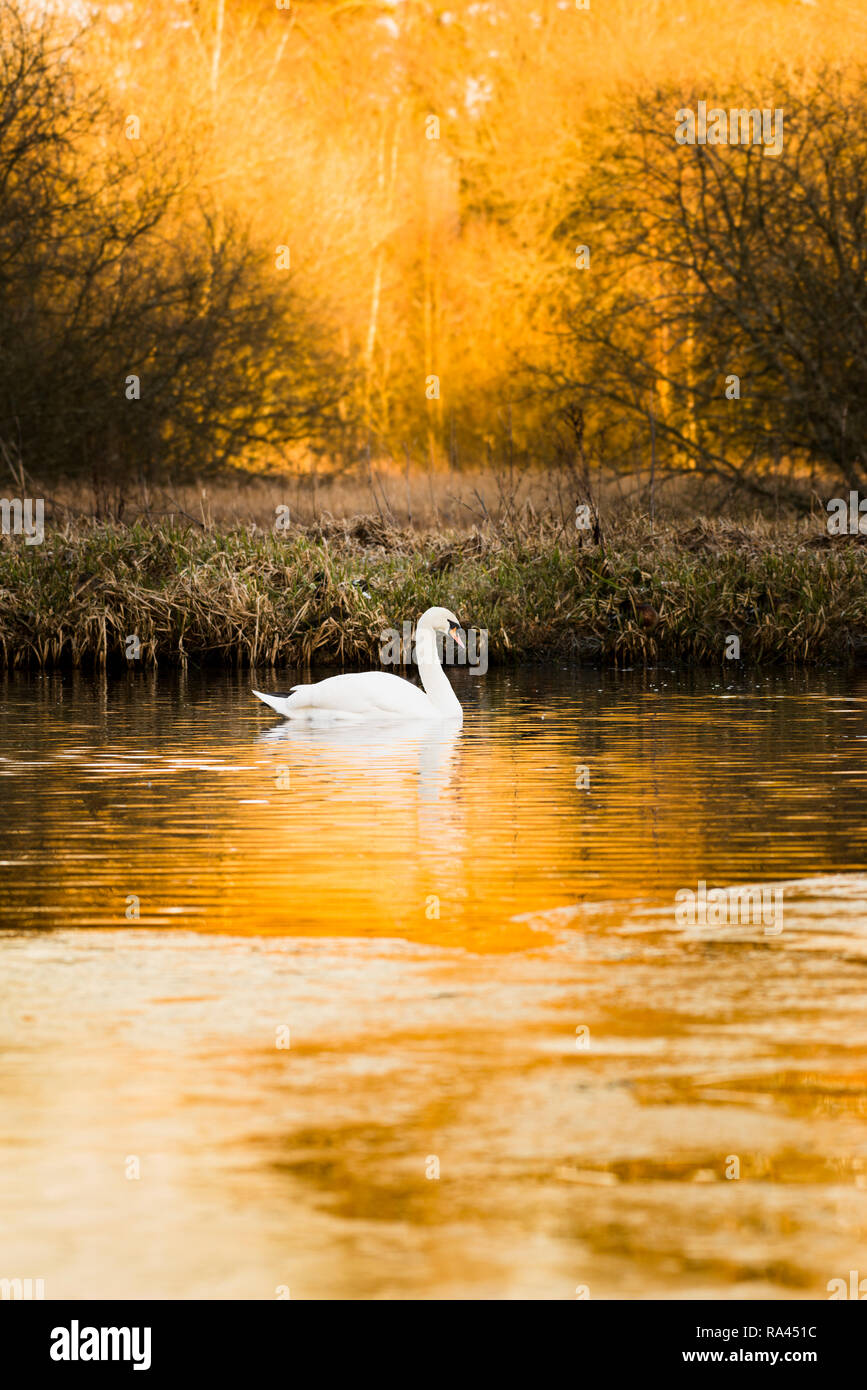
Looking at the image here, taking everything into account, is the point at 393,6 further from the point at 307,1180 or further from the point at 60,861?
the point at 307,1180

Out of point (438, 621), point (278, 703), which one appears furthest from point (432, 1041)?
point (438, 621)

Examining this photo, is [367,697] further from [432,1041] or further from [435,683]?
[432,1041]

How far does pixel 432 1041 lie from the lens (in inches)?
212

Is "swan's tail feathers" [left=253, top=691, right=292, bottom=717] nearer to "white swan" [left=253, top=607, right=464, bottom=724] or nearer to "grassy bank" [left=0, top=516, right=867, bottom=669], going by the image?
"white swan" [left=253, top=607, right=464, bottom=724]

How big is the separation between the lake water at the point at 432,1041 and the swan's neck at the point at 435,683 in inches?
122

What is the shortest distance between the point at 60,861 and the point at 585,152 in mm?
29533

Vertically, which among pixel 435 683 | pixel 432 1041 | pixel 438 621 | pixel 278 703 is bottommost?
pixel 432 1041

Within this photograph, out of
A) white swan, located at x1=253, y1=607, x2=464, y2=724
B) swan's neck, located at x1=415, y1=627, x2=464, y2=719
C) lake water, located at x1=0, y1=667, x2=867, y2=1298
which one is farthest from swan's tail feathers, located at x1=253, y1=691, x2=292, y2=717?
lake water, located at x1=0, y1=667, x2=867, y2=1298

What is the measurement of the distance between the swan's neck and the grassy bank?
391 cm

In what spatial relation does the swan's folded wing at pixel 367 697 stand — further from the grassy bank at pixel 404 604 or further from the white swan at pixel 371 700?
the grassy bank at pixel 404 604

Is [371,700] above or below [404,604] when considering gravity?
below

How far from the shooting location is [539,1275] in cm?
396

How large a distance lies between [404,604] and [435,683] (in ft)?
16.2

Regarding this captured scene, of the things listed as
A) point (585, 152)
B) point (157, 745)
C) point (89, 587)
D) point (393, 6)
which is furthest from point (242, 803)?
point (393, 6)
